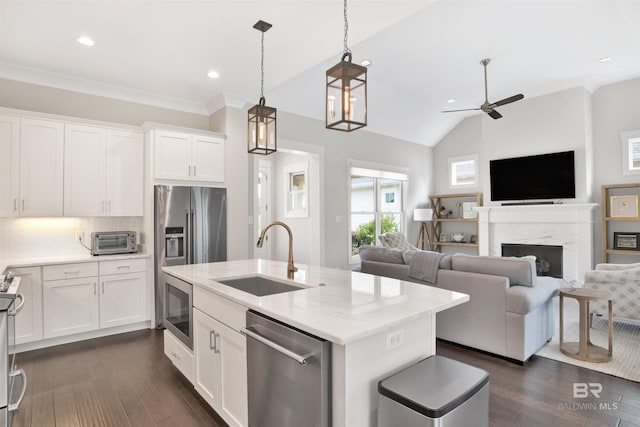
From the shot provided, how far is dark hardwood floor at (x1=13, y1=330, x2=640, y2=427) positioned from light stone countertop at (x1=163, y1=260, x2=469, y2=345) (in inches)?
35.8

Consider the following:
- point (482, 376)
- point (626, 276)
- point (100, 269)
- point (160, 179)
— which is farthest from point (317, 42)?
point (626, 276)

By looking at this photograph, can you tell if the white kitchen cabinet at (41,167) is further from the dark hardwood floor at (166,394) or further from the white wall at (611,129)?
the white wall at (611,129)

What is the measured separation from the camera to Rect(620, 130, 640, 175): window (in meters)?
5.45

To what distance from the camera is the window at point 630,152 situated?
5.45 metres

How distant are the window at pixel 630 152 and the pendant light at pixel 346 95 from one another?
597 cm

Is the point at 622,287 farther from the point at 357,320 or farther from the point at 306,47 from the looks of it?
Answer: the point at 306,47

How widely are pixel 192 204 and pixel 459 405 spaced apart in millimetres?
3789

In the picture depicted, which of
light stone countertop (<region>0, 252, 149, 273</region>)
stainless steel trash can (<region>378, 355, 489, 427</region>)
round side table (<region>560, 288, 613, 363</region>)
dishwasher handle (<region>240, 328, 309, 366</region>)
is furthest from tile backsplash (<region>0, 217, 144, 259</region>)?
round side table (<region>560, 288, 613, 363</region>)

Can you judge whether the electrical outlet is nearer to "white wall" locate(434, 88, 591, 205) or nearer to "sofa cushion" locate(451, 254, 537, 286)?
"sofa cushion" locate(451, 254, 537, 286)

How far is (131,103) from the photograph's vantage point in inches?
172

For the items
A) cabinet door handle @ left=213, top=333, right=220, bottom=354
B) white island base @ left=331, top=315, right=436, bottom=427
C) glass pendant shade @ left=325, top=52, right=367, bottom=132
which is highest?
glass pendant shade @ left=325, top=52, right=367, bottom=132

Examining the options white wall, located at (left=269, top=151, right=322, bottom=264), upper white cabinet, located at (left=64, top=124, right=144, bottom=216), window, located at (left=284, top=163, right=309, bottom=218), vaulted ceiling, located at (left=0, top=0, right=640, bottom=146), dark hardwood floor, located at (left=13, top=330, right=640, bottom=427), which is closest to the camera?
dark hardwood floor, located at (left=13, top=330, right=640, bottom=427)

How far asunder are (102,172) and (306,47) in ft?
9.08

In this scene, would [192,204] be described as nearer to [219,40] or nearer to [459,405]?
[219,40]
